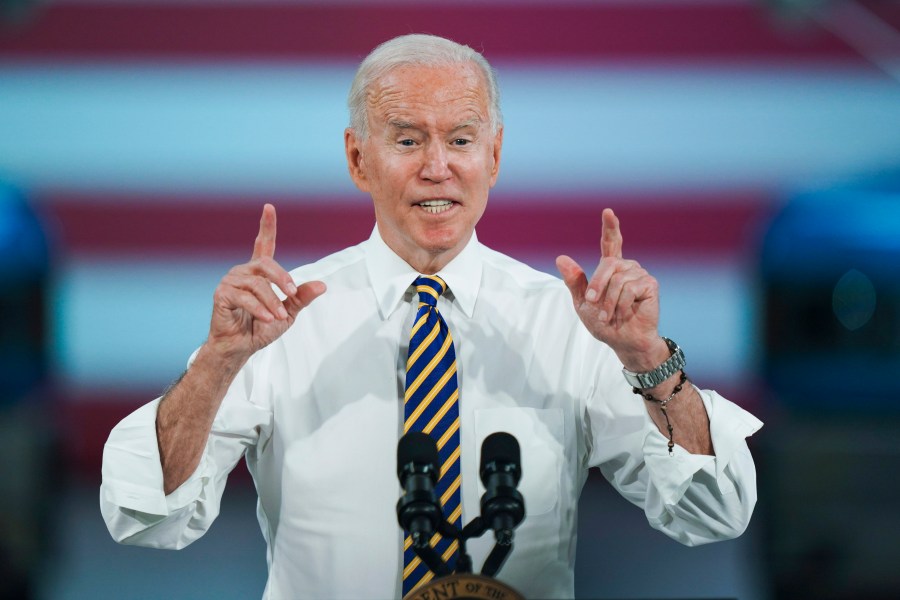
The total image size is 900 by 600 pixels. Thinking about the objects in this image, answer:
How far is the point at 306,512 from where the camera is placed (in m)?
1.66

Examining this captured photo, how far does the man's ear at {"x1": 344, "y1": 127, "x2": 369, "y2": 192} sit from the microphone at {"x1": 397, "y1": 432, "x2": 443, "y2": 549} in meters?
0.73

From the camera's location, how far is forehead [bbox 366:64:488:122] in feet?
5.39

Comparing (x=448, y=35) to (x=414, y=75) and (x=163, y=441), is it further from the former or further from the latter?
(x=163, y=441)

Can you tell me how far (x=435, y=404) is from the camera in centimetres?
162

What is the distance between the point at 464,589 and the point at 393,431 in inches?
24.7

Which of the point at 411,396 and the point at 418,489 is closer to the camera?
the point at 418,489

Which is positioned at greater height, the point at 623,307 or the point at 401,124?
the point at 401,124

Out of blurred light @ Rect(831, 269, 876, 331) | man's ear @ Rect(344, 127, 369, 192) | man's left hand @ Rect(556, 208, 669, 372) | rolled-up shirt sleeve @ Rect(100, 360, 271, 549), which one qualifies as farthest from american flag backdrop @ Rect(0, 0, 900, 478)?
man's left hand @ Rect(556, 208, 669, 372)

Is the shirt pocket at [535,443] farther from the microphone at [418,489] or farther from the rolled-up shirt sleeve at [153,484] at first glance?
the microphone at [418,489]

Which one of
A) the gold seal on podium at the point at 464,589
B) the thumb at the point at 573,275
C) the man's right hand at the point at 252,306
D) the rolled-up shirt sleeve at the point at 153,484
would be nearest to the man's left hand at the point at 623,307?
the thumb at the point at 573,275

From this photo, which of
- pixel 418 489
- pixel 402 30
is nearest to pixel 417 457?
pixel 418 489

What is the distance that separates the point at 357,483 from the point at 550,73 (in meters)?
1.73

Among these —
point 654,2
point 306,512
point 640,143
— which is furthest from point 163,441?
point 654,2

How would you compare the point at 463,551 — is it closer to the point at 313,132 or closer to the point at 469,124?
the point at 469,124
